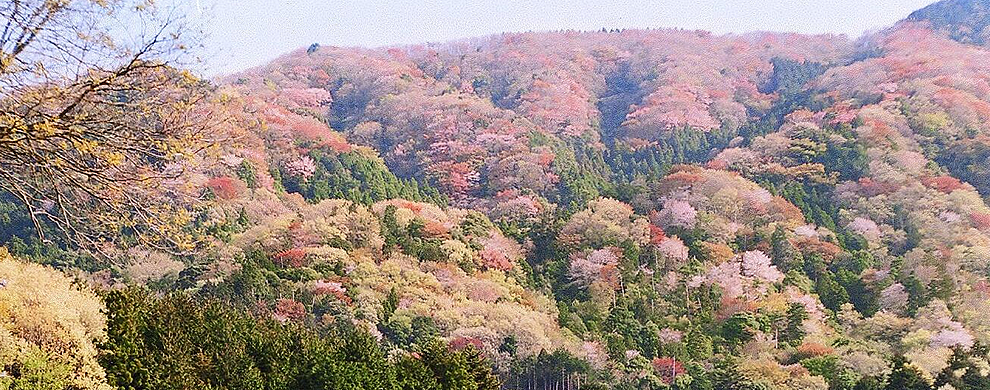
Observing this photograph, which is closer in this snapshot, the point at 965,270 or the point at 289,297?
the point at 289,297

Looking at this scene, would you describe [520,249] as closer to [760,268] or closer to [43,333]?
[760,268]

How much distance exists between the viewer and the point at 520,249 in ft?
116

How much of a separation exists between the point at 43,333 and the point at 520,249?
26560 mm

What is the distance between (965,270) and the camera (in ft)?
104

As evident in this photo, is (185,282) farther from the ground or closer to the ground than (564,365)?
farther from the ground

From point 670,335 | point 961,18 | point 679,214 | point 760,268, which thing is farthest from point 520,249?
point 961,18

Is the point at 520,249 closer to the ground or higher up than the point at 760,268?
higher up

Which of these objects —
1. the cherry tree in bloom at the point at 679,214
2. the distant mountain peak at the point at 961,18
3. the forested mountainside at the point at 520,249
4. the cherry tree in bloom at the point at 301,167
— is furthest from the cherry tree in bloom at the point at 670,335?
the distant mountain peak at the point at 961,18

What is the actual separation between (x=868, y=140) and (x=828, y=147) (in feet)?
6.35

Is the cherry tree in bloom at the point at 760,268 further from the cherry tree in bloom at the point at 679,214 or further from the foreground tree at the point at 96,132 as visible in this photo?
the foreground tree at the point at 96,132

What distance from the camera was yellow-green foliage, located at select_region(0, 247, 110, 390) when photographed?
30.4 ft

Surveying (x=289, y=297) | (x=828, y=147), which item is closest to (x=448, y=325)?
(x=289, y=297)

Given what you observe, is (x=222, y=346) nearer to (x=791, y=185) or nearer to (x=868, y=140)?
(x=791, y=185)

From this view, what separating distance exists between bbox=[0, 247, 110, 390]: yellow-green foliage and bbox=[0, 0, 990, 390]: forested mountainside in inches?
1.3
